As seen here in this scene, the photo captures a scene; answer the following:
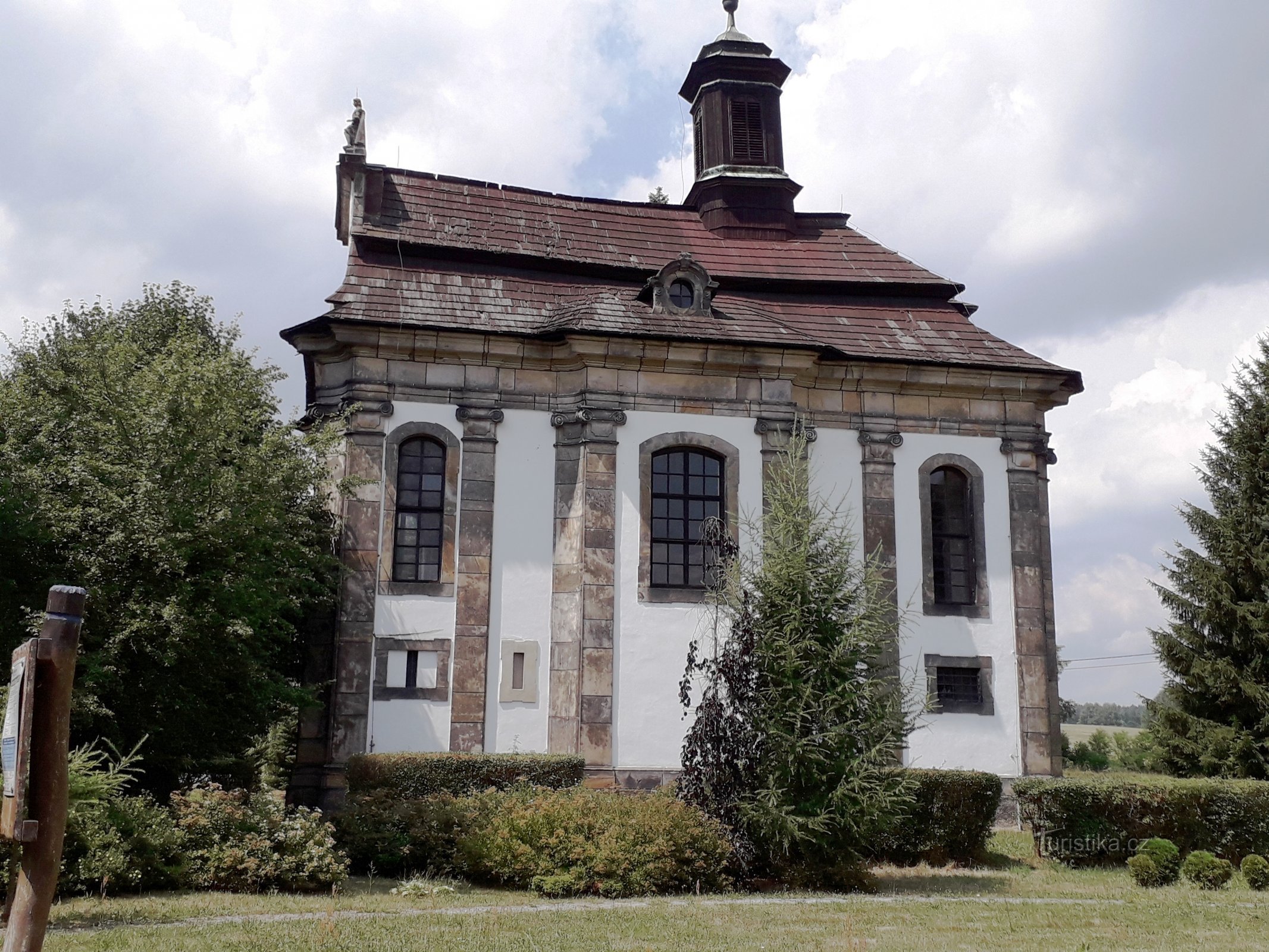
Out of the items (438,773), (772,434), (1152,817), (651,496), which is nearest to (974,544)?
(772,434)

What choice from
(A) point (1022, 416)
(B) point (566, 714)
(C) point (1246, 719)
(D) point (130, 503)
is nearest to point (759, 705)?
(B) point (566, 714)

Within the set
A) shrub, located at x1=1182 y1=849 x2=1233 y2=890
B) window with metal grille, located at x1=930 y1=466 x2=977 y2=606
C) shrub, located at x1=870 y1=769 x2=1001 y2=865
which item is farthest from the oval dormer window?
shrub, located at x1=1182 y1=849 x2=1233 y2=890

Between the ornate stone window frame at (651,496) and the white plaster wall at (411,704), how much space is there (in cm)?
319

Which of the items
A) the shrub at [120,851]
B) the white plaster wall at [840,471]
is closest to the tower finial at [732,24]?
the white plaster wall at [840,471]

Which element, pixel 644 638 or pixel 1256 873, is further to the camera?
pixel 644 638

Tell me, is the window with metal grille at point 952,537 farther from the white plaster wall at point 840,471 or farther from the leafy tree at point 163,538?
the leafy tree at point 163,538

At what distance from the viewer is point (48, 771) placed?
19.4 feet

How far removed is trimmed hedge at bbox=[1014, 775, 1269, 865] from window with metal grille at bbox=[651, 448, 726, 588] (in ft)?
20.9

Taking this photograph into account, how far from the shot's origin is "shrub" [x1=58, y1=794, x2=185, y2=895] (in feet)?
35.4

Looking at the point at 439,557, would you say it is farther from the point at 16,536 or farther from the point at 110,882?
the point at 110,882

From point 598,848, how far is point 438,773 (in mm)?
4201

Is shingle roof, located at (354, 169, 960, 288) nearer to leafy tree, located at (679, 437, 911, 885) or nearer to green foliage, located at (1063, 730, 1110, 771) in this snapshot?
leafy tree, located at (679, 437, 911, 885)

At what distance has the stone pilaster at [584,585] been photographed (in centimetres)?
1791

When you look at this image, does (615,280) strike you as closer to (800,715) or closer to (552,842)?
(800,715)
